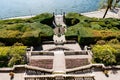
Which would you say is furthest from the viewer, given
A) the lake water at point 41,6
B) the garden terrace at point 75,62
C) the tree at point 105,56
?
the lake water at point 41,6

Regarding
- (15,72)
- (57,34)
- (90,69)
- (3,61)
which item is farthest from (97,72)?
(57,34)

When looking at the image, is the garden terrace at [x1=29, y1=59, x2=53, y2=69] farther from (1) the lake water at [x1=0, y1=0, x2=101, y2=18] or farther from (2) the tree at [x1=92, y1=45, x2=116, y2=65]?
(1) the lake water at [x1=0, y1=0, x2=101, y2=18]

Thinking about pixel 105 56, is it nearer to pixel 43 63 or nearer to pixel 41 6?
pixel 43 63

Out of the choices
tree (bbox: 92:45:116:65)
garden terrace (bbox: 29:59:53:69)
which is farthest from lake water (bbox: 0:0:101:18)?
tree (bbox: 92:45:116:65)

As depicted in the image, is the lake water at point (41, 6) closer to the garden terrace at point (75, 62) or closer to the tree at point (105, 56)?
the garden terrace at point (75, 62)

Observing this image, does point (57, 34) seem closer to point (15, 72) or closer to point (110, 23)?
point (110, 23)

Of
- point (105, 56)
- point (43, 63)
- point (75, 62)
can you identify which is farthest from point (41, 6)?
point (105, 56)

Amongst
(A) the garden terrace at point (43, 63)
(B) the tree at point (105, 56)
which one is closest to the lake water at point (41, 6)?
(A) the garden terrace at point (43, 63)

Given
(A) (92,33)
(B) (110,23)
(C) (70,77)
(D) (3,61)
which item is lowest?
(C) (70,77)
